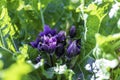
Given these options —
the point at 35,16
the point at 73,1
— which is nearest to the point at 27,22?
the point at 35,16

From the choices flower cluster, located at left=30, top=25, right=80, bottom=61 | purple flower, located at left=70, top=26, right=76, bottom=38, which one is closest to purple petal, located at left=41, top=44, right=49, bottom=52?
flower cluster, located at left=30, top=25, right=80, bottom=61

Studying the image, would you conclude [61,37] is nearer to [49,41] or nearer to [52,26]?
[49,41]

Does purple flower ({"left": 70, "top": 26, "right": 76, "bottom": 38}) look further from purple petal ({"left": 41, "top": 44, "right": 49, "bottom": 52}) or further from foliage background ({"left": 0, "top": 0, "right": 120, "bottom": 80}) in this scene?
purple petal ({"left": 41, "top": 44, "right": 49, "bottom": 52})

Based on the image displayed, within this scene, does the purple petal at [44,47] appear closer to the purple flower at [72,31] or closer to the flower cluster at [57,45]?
the flower cluster at [57,45]

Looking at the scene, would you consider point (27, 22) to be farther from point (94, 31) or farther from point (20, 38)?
point (94, 31)

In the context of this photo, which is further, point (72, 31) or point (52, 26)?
point (52, 26)

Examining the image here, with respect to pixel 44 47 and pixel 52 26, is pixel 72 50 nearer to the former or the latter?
pixel 44 47

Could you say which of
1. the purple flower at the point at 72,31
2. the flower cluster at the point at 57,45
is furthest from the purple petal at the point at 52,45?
the purple flower at the point at 72,31

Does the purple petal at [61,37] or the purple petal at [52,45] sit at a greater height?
the purple petal at [61,37]

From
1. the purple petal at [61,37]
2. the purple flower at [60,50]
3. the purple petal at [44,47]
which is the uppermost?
the purple petal at [61,37]

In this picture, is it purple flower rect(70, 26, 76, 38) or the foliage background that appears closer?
the foliage background

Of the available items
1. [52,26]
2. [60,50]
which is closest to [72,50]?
[60,50]

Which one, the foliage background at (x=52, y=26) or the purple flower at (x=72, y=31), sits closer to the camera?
the foliage background at (x=52, y=26)
